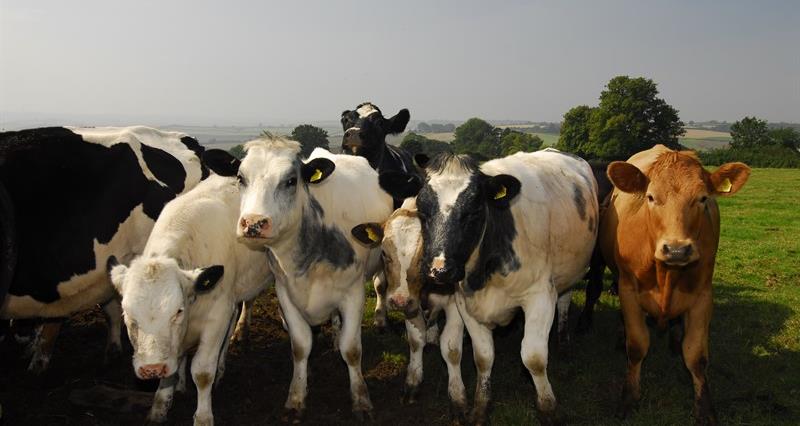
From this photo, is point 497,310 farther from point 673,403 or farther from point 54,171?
point 54,171

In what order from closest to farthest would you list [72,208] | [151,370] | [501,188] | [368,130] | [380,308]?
[151,370] → [501,188] → [72,208] → [380,308] → [368,130]

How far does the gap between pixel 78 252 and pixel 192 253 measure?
139 cm

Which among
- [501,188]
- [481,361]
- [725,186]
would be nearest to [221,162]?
[501,188]

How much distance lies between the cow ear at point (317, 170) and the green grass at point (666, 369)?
235cm

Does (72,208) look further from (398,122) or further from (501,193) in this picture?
(398,122)

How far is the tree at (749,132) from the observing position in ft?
244

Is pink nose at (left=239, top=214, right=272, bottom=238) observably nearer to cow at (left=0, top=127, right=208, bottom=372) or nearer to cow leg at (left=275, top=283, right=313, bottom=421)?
cow leg at (left=275, top=283, right=313, bottom=421)

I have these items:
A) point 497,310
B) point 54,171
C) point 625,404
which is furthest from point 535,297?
point 54,171

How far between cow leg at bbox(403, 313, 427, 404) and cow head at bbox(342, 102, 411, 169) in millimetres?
3207

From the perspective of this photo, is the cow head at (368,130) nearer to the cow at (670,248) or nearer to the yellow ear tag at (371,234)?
the yellow ear tag at (371,234)

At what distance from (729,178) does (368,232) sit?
2.87 metres

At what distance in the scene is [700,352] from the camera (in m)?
4.65

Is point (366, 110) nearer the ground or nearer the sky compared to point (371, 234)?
nearer the sky

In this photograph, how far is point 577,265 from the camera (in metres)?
5.61
